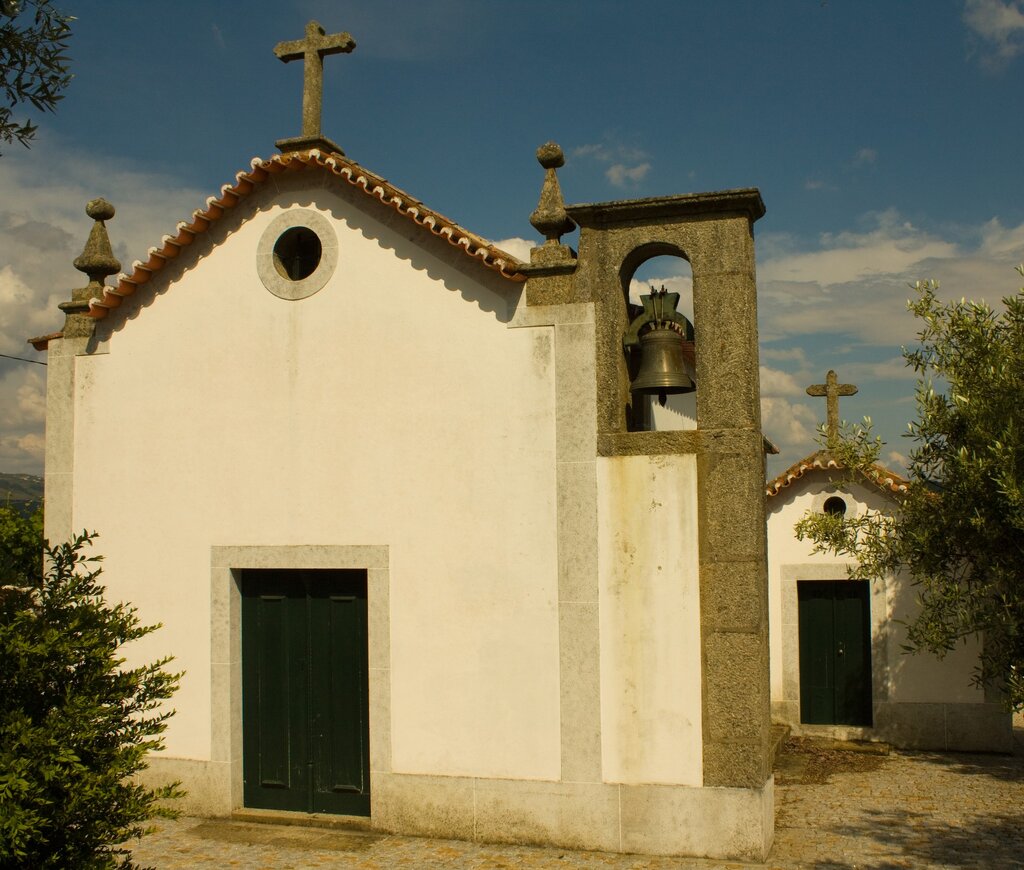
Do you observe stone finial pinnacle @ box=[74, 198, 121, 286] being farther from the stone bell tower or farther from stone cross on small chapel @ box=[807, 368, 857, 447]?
stone cross on small chapel @ box=[807, 368, 857, 447]

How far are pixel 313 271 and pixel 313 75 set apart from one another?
1941 millimetres

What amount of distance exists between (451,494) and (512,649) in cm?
143

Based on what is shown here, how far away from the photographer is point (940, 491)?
9.77 metres

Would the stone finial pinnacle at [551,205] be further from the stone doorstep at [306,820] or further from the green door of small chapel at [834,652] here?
the green door of small chapel at [834,652]

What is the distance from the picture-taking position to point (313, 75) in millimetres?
9891

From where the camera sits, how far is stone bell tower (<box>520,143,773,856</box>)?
8.08m

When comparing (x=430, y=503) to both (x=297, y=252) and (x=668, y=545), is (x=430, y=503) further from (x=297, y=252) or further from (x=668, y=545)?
(x=297, y=252)

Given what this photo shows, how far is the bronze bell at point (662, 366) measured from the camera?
877cm

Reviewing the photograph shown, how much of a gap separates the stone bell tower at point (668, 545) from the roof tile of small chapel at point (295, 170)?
0.45m

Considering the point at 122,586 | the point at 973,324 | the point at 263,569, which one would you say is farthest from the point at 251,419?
the point at 973,324

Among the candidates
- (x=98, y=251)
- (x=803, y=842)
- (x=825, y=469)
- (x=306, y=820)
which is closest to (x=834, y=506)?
(x=825, y=469)

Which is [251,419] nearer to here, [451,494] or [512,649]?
[451,494]

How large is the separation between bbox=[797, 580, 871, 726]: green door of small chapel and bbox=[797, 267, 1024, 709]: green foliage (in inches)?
143

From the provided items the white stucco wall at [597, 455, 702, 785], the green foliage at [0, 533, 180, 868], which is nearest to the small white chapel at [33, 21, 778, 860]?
the white stucco wall at [597, 455, 702, 785]
